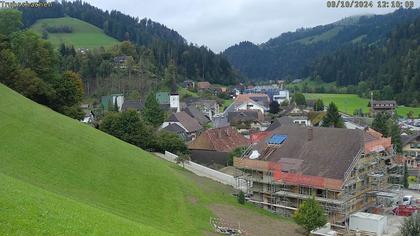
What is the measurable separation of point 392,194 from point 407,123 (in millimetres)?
64284

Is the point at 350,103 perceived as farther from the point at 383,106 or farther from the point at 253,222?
the point at 253,222

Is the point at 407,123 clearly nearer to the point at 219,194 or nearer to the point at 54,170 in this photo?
the point at 219,194

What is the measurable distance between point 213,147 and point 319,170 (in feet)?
78.9

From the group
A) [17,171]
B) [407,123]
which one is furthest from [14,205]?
[407,123]

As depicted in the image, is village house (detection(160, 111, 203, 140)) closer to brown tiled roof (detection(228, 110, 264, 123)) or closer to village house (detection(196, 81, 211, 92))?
brown tiled roof (detection(228, 110, 264, 123))

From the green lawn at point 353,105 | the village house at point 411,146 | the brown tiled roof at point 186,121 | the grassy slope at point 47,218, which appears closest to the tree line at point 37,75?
the brown tiled roof at point 186,121

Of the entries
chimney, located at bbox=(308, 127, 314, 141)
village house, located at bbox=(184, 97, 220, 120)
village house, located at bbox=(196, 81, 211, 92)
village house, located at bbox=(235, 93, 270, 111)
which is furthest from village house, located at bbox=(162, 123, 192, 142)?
village house, located at bbox=(196, 81, 211, 92)

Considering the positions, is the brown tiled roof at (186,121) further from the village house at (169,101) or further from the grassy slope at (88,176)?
the grassy slope at (88,176)

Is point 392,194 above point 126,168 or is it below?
below

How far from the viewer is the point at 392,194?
4684 centimetres

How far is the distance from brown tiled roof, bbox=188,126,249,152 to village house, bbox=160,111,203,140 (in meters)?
15.8

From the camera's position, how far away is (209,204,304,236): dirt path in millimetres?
36156

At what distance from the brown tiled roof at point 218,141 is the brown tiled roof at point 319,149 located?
621 inches

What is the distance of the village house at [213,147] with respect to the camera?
64.6 meters
